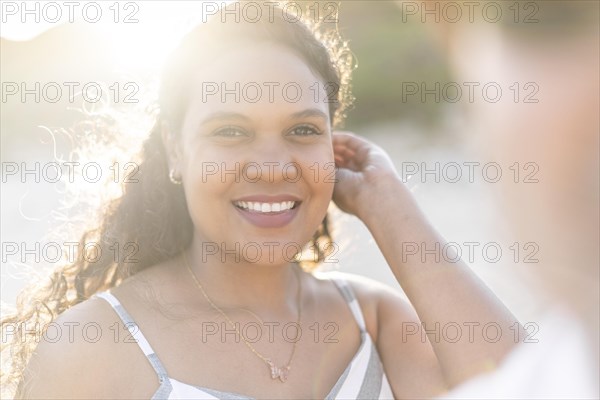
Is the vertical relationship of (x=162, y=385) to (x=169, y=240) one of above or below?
below

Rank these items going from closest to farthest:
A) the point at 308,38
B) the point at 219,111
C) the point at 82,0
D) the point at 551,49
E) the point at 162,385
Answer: the point at 551,49 < the point at 162,385 < the point at 219,111 < the point at 308,38 < the point at 82,0

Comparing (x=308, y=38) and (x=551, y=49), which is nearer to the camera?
(x=551, y=49)

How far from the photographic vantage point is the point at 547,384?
135cm

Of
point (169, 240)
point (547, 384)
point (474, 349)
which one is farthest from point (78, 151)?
point (547, 384)

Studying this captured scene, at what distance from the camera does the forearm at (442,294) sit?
2.49 m

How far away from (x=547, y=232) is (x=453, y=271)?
1.56m

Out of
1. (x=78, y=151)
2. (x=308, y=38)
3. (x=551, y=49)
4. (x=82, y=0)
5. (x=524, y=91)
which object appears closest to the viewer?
(x=551, y=49)

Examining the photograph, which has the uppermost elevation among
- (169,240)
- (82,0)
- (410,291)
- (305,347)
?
(82,0)

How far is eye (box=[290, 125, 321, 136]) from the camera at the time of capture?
272 centimetres

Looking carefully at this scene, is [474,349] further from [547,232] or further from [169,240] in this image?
[547,232]

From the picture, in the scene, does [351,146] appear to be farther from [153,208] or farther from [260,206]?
[153,208]

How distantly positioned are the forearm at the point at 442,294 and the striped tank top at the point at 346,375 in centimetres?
17

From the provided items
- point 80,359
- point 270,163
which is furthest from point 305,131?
point 80,359

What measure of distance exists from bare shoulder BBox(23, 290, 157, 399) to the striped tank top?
4 centimetres
